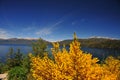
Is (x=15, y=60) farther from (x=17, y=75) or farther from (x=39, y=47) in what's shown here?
(x=17, y=75)

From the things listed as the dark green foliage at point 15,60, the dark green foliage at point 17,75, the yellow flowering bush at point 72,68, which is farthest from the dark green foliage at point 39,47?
the yellow flowering bush at point 72,68

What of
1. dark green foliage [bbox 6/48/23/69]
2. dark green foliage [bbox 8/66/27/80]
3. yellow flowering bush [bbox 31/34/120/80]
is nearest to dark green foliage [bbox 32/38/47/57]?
dark green foliage [bbox 6/48/23/69]

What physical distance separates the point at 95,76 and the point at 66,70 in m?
0.93

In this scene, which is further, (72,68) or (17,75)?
(17,75)

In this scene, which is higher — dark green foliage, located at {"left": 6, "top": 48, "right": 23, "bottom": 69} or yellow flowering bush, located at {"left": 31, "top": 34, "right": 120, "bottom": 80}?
yellow flowering bush, located at {"left": 31, "top": 34, "right": 120, "bottom": 80}

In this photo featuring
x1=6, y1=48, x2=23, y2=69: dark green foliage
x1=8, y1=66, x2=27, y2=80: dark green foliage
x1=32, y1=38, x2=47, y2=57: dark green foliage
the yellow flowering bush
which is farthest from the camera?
x1=6, y1=48, x2=23, y2=69: dark green foliage

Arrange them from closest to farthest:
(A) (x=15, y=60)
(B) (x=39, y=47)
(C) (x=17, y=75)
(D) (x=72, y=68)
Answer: (D) (x=72, y=68)
(C) (x=17, y=75)
(B) (x=39, y=47)
(A) (x=15, y=60)

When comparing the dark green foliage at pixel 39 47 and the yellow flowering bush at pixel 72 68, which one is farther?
the dark green foliage at pixel 39 47

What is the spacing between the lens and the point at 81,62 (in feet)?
19.3

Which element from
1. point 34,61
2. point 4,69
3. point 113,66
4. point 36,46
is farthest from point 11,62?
point 34,61

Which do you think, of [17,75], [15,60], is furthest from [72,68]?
[15,60]

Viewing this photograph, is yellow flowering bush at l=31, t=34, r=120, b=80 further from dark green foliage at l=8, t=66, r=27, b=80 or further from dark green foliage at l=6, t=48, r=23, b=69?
dark green foliage at l=6, t=48, r=23, b=69

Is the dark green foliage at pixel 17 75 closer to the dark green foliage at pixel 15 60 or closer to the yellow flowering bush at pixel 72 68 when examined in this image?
the yellow flowering bush at pixel 72 68

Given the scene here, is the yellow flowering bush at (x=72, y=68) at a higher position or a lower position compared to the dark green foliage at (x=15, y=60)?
higher
